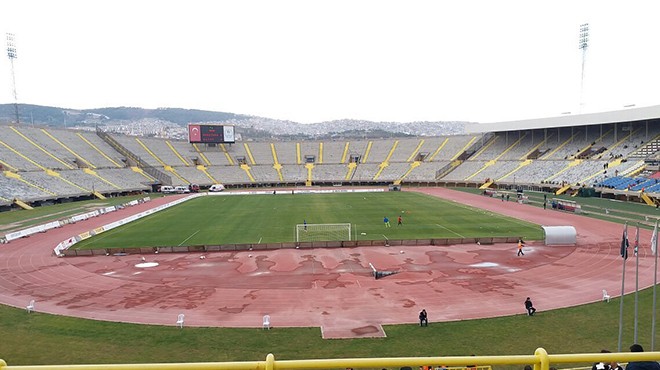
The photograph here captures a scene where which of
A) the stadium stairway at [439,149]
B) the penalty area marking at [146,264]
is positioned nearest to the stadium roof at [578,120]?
the stadium stairway at [439,149]

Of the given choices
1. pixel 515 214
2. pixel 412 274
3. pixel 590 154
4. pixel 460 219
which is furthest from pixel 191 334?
pixel 590 154

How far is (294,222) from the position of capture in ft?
156

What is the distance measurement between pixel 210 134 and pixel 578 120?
84.8 m

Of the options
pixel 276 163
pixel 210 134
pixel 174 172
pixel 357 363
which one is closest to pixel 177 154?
pixel 210 134

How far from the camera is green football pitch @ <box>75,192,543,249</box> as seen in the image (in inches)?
1548

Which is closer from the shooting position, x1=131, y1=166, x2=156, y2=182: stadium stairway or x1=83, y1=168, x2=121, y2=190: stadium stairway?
x1=83, y1=168, x2=121, y2=190: stadium stairway

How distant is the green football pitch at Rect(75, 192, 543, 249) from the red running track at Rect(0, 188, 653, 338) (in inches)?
182

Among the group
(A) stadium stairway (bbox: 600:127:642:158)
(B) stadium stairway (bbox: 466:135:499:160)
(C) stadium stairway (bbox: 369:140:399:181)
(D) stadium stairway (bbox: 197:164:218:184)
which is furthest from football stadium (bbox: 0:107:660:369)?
(C) stadium stairway (bbox: 369:140:399:181)

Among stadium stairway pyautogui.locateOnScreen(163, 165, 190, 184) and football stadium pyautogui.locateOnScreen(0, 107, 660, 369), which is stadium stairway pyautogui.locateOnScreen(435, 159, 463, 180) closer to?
football stadium pyautogui.locateOnScreen(0, 107, 660, 369)

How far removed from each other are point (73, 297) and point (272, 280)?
11.9 m

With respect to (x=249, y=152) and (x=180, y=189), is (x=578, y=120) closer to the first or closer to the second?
(x=249, y=152)

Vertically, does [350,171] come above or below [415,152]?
below

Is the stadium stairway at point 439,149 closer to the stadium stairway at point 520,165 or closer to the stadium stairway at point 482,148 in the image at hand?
the stadium stairway at point 482,148

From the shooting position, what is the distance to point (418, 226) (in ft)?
145
